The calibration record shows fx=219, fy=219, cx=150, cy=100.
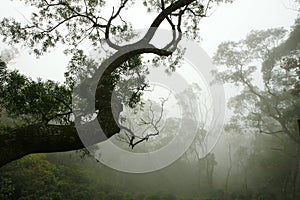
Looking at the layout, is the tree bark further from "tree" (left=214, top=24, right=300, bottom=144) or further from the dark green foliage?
"tree" (left=214, top=24, right=300, bottom=144)

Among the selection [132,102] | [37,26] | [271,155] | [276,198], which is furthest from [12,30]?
[271,155]

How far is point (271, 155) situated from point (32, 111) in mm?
22480

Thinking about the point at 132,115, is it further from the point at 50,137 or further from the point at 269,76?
the point at 50,137

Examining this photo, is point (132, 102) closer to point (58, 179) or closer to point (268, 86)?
point (58, 179)

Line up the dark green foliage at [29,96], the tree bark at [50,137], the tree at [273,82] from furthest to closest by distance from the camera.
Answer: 1. the tree at [273,82]
2. the dark green foliage at [29,96]
3. the tree bark at [50,137]

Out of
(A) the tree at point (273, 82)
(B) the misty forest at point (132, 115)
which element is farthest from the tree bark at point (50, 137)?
(A) the tree at point (273, 82)

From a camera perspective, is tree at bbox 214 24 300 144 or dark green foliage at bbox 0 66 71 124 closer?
dark green foliage at bbox 0 66 71 124

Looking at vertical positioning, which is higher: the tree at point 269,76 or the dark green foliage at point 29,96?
the tree at point 269,76

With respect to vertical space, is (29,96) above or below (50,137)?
above

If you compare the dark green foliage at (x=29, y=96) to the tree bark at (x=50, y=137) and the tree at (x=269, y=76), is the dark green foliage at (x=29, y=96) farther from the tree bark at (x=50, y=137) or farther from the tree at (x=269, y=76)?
the tree at (x=269, y=76)

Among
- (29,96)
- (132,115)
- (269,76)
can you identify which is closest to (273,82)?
(269,76)

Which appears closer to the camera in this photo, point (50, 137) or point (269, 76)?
point (50, 137)

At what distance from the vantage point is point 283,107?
56.2ft

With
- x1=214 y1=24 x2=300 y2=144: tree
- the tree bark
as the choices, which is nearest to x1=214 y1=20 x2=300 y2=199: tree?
x1=214 y1=24 x2=300 y2=144: tree
